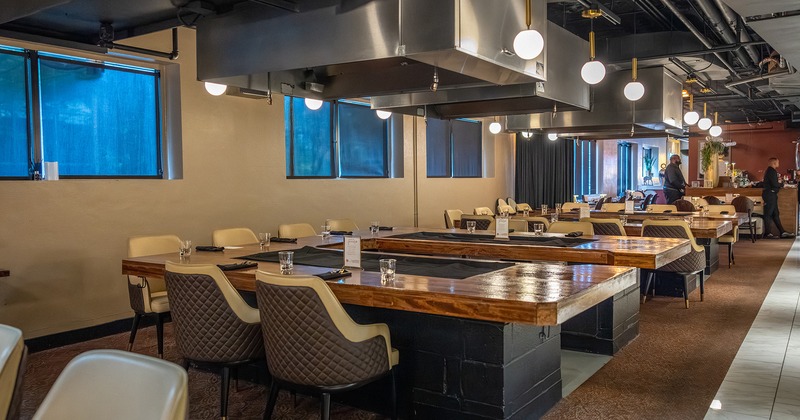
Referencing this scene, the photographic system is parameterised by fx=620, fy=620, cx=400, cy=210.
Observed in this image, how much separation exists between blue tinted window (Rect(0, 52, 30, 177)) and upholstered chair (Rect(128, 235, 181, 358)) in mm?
1468

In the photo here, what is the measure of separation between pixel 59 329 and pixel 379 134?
17.8 feet

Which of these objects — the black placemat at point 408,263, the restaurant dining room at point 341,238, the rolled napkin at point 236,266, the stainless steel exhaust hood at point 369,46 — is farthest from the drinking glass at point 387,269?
the stainless steel exhaust hood at point 369,46

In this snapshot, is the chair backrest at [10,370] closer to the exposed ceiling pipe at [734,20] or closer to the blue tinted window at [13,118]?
the blue tinted window at [13,118]

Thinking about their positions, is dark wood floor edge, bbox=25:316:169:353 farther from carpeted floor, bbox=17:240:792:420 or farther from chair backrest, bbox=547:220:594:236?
chair backrest, bbox=547:220:594:236

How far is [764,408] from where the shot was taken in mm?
3660

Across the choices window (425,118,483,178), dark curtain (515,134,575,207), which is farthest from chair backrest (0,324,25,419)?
dark curtain (515,134,575,207)

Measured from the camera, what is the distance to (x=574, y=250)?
4586 millimetres

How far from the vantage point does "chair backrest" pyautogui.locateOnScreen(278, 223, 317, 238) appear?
6.10 m

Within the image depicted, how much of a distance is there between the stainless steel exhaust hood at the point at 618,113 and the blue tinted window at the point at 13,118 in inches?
228

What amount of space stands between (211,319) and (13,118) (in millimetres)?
3468

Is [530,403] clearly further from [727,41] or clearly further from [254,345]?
[727,41]

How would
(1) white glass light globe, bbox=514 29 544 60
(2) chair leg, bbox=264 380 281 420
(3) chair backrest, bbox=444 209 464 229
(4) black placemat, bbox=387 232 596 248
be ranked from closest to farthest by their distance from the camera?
(2) chair leg, bbox=264 380 281 420 → (1) white glass light globe, bbox=514 29 544 60 → (4) black placemat, bbox=387 232 596 248 → (3) chair backrest, bbox=444 209 464 229

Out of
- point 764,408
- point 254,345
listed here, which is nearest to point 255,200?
point 254,345

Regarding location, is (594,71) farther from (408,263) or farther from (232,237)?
(232,237)
